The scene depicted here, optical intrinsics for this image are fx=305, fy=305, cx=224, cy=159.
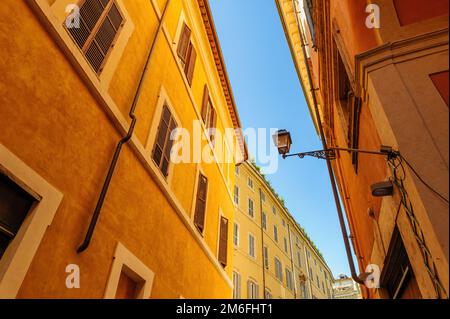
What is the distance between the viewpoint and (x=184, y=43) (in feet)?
29.0

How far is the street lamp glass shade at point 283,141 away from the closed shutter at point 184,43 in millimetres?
Result: 3944

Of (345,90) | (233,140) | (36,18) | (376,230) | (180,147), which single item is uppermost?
(233,140)

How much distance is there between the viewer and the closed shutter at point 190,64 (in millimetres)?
8904

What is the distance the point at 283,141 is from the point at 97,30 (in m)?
3.88

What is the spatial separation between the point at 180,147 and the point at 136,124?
2158 millimetres

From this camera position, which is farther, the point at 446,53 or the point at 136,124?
the point at 136,124

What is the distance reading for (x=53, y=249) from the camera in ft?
11.6

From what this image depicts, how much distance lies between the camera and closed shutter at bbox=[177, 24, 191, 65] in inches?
335

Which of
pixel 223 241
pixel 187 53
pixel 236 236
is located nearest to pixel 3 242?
pixel 187 53

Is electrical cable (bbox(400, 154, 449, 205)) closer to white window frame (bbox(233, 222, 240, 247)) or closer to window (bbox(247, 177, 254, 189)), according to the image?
white window frame (bbox(233, 222, 240, 247))

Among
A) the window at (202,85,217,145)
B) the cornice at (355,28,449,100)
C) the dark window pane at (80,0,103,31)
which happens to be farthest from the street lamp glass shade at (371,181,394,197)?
the window at (202,85,217,145)

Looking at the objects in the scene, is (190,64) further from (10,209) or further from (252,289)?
(252,289)
